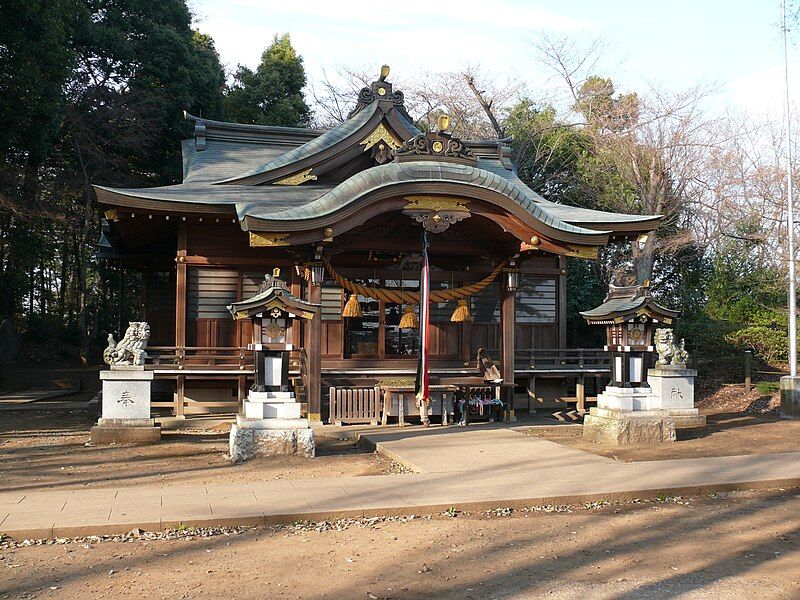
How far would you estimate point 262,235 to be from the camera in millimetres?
13602

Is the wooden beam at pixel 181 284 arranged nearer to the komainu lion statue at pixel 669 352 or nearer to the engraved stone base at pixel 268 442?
the engraved stone base at pixel 268 442

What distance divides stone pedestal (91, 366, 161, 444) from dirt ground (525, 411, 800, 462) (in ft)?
22.8

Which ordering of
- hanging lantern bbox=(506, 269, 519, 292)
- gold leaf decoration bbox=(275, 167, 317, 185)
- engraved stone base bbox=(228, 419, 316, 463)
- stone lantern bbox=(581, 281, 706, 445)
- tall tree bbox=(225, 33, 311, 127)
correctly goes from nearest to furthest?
1. engraved stone base bbox=(228, 419, 316, 463)
2. stone lantern bbox=(581, 281, 706, 445)
3. hanging lantern bbox=(506, 269, 519, 292)
4. gold leaf decoration bbox=(275, 167, 317, 185)
5. tall tree bbox=(225, 33, 311, 127)

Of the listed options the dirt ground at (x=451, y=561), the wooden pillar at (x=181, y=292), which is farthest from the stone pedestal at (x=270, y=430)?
the wooden pillar at (x=181, y=292)

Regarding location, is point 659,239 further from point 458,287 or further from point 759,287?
point 458,287

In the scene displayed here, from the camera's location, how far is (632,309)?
1266 centimetres

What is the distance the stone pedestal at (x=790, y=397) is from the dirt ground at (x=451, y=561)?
1086 centimetres

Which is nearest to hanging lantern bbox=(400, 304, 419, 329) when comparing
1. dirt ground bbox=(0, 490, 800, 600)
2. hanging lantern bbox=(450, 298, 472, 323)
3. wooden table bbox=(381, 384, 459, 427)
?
hanging lantern bbox=(450, 298, 472, 323)

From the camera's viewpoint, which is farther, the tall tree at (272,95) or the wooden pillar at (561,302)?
the tall tree at (272,95)

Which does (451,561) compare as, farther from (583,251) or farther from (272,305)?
(583,251)

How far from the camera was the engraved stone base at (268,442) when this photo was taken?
10.9 m

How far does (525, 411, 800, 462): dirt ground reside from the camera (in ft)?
38.0

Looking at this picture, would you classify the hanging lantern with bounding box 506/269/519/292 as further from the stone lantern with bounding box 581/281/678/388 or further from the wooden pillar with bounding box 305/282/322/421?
the wooden pillar with bounding box 305/282/322/421

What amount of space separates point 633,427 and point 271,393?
6.06 meters
